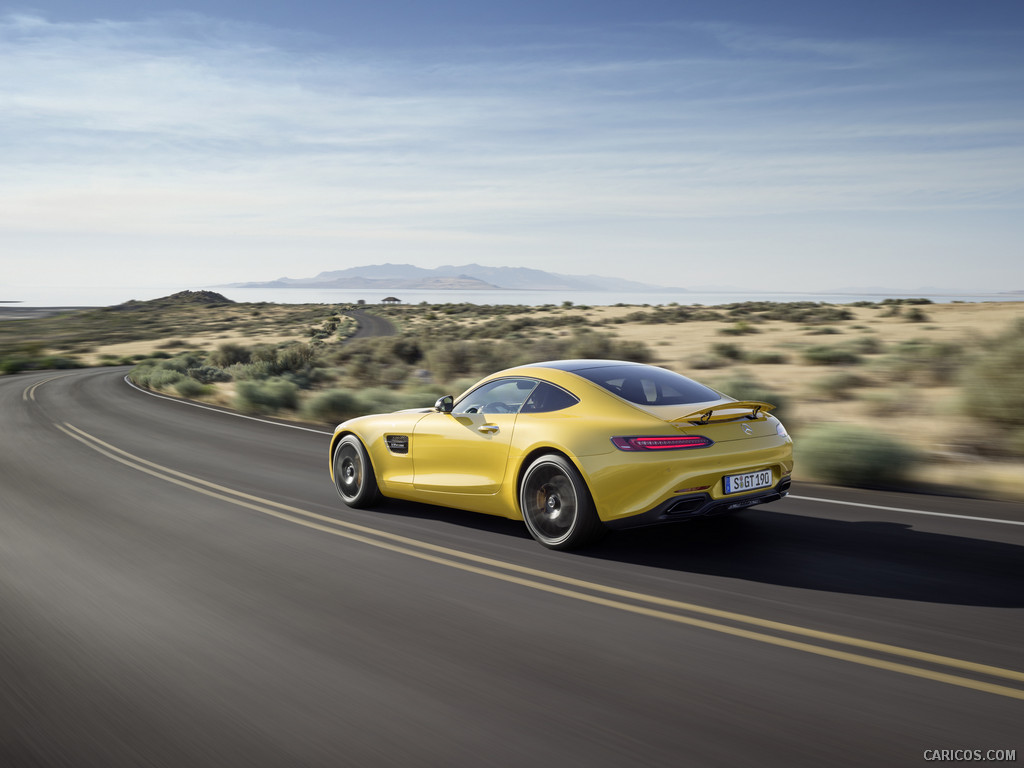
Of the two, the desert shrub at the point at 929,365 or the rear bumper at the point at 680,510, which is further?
the desert shrub at the point at 929,365

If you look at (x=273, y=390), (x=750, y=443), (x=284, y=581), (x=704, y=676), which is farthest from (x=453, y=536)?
(x=273, y=390)

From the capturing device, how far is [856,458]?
362 inches

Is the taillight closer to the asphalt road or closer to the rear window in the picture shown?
the rear window

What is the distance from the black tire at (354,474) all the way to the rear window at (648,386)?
2.44 metres

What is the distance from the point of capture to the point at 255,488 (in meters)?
9.36

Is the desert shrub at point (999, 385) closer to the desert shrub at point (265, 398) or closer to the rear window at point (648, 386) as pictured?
the rear window at point (648, 386)

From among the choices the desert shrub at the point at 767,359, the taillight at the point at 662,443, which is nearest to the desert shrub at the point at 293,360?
the desert shrub at the point at 767,359

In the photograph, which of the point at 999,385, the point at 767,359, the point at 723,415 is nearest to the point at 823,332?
the point at 767,359

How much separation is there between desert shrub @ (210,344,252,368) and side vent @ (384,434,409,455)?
1194 inches

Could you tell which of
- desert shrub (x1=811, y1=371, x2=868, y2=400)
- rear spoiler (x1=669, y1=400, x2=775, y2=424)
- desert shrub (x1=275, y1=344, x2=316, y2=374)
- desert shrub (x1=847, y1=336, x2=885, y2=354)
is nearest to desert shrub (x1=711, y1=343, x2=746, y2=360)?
desert shrub (x1=847, y1=336, x2=885, y2=354)

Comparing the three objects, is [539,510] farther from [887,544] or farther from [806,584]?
[887,544]

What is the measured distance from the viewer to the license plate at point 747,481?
5.86 m

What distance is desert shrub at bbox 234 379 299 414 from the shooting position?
18.8m

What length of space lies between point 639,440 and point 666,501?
1.51ft
